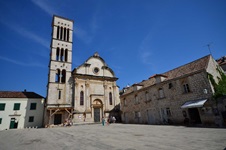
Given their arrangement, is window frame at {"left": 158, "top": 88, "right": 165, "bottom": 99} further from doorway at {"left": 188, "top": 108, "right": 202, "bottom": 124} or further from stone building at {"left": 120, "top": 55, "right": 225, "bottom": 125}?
doorway at {"left": 188, "top": 108, "right": 202, "bottom": 124}

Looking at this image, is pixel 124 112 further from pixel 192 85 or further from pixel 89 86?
pixel 192 85

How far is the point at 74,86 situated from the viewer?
27609 millimetres

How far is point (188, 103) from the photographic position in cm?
1505

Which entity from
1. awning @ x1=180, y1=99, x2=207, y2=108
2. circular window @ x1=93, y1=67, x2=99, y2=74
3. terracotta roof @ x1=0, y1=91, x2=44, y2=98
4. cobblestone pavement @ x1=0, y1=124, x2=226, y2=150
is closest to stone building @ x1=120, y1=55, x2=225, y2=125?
awning @ x1=180, y1=99, x2=207, y2=108

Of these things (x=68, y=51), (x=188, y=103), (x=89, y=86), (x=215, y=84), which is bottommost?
(x=188, y=103)

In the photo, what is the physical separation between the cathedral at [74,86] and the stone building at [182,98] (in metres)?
8.94

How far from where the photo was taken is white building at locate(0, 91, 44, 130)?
2530cm

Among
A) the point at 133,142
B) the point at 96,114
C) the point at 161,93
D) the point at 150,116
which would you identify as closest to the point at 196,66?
the point at 161,93

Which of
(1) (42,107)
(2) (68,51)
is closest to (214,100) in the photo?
(2) (68,51)

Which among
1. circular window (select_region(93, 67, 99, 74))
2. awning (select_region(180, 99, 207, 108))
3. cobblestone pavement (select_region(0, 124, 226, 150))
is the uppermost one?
circular window (select_region(93, 67, 99, 74))

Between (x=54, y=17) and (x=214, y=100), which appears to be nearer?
(x=214, y=100)

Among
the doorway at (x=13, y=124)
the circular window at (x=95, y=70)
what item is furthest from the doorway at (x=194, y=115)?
the doorway at (x=13, y=124)

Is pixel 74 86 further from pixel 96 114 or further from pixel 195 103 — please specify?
pixel 195 103

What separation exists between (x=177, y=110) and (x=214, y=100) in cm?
454
